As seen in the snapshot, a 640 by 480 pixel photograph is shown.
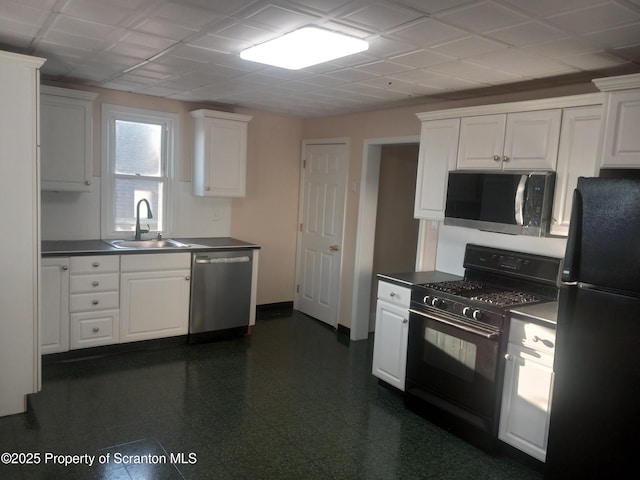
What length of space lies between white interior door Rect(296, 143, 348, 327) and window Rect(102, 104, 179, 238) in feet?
5.19

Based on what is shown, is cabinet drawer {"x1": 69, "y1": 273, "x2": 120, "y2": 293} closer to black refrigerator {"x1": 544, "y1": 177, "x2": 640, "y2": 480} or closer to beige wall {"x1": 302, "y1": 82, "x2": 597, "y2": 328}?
beige wall {"x1": 302, "y1": 82, "x2": 597, "y2": 328}

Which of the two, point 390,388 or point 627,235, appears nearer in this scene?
point 627,235

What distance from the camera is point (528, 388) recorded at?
9.03ft

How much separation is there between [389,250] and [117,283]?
2807mm

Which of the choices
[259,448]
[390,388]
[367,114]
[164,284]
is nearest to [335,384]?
[390,388]

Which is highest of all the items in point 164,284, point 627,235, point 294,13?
point 294,13

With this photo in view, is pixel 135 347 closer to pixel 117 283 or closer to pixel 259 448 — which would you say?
pixel 117 283

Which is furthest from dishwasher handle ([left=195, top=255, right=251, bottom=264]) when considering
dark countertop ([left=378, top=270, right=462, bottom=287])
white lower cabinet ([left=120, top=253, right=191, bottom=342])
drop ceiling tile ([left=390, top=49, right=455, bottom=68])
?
drop ceiling tile ([left=390, top=49, right=455, bottom=68])

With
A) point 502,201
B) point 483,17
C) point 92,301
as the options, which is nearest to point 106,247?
point 92,301

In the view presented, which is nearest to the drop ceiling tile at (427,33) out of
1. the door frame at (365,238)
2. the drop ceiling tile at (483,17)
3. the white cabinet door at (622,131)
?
the drop ceiling tile at (483,17)

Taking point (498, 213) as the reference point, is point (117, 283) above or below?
below

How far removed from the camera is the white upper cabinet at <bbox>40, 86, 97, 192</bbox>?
394 cm

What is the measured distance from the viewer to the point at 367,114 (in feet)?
15.8

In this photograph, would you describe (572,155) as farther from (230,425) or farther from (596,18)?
(230,425)
